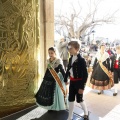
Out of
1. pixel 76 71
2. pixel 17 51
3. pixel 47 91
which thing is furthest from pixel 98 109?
pixel 17 51

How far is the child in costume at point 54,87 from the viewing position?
10.9 ft

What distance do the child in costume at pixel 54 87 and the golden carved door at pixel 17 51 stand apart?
465mm

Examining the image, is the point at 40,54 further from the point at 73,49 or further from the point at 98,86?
the point at 98,86

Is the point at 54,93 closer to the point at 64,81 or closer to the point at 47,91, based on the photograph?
the point at 47,91

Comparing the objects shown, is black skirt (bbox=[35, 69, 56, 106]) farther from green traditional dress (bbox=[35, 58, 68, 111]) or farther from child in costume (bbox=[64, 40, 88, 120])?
child in costume (bbox=[64, 40, 88, 120])

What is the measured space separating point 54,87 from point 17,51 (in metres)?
1.00

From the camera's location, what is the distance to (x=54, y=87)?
337 cm

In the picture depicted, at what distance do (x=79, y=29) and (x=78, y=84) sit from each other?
9072mm

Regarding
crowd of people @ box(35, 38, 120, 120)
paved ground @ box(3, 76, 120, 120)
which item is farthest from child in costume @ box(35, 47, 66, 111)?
paved ground @ box(3, 76, 120, 120)

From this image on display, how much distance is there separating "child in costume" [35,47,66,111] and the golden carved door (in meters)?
0.46

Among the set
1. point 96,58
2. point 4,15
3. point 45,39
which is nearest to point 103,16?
point 96,58

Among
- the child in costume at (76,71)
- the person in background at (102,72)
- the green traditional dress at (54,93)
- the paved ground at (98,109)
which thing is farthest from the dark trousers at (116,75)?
the child in costume at (76,71)

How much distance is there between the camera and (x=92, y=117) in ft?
10.8

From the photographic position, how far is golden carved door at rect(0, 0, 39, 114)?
328cm
